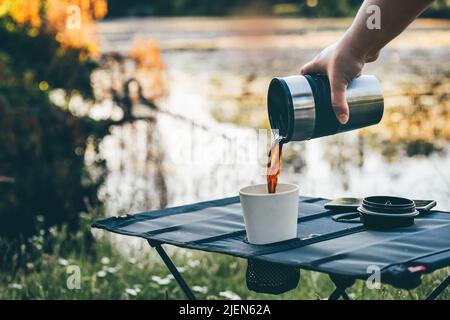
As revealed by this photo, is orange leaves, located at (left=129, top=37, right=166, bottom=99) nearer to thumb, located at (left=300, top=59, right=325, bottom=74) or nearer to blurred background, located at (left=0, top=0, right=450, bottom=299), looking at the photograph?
blurred background, located at (left=0, top=0, right=450, bottom=299)

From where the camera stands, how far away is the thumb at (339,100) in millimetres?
1986

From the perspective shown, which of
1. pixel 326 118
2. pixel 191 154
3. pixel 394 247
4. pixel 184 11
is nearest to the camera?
pixel 394 247

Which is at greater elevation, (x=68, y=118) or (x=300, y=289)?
(x=68, y=118)

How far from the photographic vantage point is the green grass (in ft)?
10.9

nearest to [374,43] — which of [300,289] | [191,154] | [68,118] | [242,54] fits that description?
[300,289]

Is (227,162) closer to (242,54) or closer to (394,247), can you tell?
(394,247)

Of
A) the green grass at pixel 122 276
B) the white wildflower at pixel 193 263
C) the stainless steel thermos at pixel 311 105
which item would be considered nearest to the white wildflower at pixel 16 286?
the green grass at pixel 122 276

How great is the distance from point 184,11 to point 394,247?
19.1 meters

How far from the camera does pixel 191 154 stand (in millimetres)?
6113

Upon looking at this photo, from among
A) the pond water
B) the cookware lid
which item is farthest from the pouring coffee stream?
the pond water

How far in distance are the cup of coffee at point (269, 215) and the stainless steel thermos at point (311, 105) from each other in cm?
18

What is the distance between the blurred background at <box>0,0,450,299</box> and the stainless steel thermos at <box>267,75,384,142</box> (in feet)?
2.87

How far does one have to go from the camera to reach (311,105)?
2.08 metres

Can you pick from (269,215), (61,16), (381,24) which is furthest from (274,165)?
(61,16)
